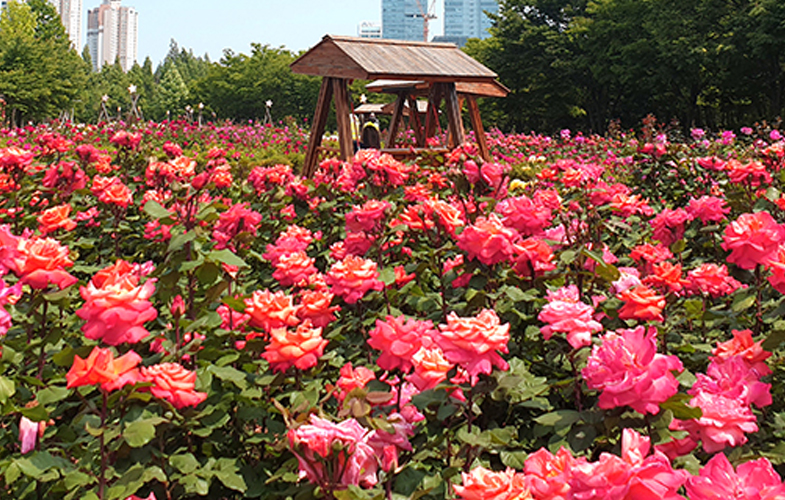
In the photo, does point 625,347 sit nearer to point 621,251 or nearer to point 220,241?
point 220,241

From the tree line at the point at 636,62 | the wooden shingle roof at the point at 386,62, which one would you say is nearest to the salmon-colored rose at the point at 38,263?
the wooden shingle roof at the point at 386,62

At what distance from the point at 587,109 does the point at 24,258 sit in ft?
99.0

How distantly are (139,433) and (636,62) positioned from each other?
26.2m

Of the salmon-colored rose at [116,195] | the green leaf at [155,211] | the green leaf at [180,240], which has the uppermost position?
the salmon-colored rose at [116,195]

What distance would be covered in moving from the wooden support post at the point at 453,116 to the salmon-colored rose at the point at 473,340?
6117mm

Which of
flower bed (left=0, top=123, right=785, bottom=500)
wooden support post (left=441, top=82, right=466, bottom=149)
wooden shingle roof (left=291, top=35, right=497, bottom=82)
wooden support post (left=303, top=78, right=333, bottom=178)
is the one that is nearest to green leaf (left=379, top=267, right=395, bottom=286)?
flower bed (left=0, top=123, right=785, bottom=500)

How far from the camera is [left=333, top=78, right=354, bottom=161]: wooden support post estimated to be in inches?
257

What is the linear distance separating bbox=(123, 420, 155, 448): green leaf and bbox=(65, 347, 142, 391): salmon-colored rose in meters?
0.12

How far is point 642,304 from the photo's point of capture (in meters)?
1.64

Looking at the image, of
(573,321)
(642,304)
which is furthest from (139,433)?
(642,304)

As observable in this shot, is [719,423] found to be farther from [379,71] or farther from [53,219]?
[379,71]

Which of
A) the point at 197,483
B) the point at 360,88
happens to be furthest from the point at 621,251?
the point at 360,88

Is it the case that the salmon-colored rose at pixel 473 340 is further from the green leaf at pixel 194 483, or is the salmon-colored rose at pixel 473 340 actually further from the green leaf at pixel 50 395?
the green leaf at pixel 50 395

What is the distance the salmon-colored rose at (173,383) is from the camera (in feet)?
4.27
